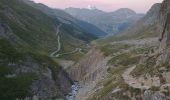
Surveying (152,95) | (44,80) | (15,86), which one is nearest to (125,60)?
(44,80)

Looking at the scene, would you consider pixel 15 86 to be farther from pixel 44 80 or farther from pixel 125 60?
pixel 125 60

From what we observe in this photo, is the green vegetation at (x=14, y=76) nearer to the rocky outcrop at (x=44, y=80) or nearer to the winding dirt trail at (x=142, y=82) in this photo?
the rocky outcrop at (x=44, y=80)

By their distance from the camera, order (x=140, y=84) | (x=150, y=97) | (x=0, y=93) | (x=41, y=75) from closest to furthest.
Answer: (x=150, y=97), (x=140, y=84), (x=0, y=93), (x=41, y=75)

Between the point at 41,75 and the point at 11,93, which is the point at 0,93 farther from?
the point at 41,75

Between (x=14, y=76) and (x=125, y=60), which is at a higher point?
(x=125, y=60)

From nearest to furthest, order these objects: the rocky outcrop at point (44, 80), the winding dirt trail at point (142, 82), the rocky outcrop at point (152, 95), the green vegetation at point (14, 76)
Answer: the rocky outcrop at point (152, 95)
the winding dirt trail at point (142, 82)
the green vegetation at point (14, 76)
the rocky outcrop at point (44, 80)

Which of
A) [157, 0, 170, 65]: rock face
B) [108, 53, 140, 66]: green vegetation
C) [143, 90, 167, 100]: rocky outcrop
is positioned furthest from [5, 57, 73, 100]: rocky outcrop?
[143, 90, 167, 100]: rocky outcrop

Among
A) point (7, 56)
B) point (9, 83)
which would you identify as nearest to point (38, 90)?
point (9, 83)

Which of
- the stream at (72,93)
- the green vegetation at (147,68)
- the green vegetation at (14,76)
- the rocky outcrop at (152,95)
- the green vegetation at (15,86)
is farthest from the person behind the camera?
the stream at (72,93)

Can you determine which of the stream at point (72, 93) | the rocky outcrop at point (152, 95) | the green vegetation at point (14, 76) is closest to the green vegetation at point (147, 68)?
the rocky outcrop at point (152, 95)
